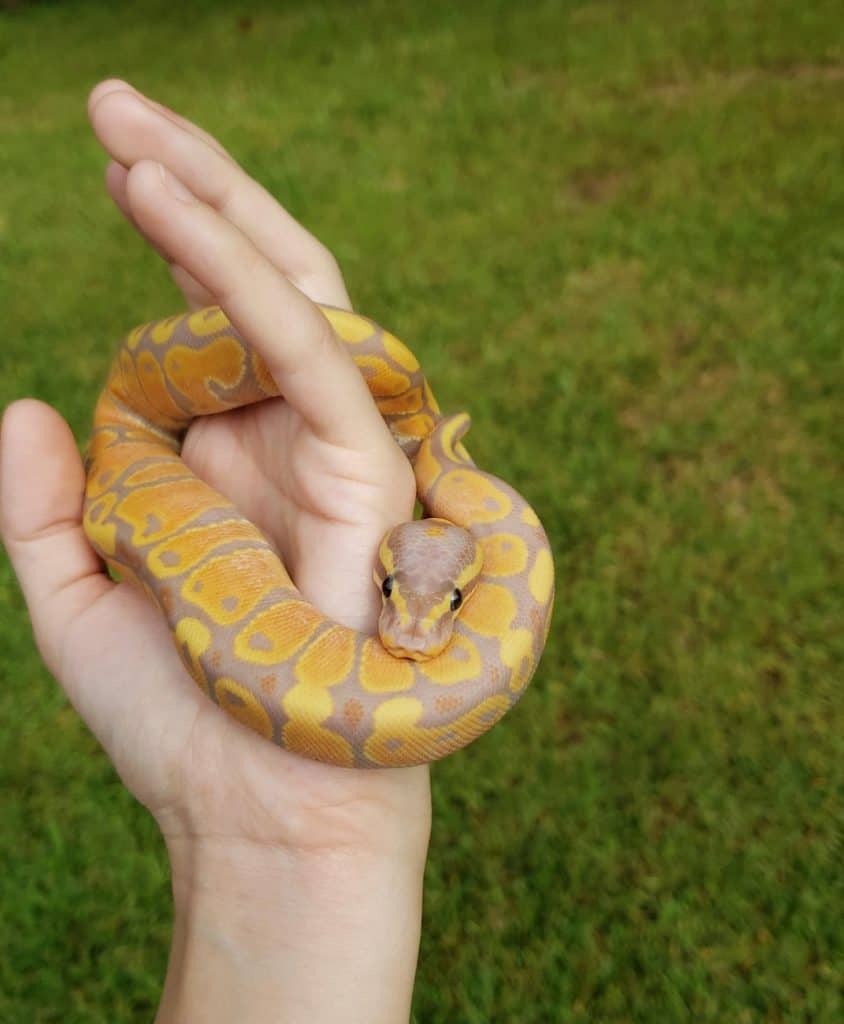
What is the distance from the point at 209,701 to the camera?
2.92m

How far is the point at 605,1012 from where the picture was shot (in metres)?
3.63

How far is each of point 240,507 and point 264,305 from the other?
3.92ft

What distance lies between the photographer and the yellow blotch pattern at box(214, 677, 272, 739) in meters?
2.64

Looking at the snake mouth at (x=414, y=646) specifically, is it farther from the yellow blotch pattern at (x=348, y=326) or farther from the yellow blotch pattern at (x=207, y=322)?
the yellow blotch pattern at (x=207, y=322)

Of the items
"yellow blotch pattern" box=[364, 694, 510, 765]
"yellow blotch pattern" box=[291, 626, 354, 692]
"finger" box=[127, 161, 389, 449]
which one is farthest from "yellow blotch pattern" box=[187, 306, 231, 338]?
"yellow blotch pattern" box=[364, 694, 510, 765]

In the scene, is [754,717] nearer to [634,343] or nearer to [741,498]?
[741,498]

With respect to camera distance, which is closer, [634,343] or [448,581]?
[448,581]

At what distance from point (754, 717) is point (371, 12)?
35.6 ft

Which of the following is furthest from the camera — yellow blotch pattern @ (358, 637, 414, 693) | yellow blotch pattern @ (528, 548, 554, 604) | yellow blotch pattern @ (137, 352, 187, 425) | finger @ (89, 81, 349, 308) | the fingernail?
yellow blotch pattern @ (137, 352, 187, 425)

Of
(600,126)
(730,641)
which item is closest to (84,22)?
(600,126)

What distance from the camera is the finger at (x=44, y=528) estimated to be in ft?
10.6

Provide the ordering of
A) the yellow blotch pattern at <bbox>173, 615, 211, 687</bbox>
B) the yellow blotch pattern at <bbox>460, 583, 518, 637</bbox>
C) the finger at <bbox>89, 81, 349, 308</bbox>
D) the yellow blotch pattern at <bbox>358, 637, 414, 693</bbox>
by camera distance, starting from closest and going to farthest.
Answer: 1. the yellow blotch pattern at <bbox>358, 637, 414, 693</bbox>
2. the yellow blotch pattern at <bbox>173, 615, 211, 687</bbox>
3. the yellow blotch pattern at <bbox>460, 583, 518, 637</bbox>
4. the finger at <bbox>89, 81, 349, 308</bbox>

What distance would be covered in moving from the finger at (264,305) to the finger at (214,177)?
0.42m

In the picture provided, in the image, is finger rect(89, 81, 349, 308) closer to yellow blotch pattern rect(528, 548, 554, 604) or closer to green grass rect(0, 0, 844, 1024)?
yellow blotch pattern rect(528, 548, 554, 604)
